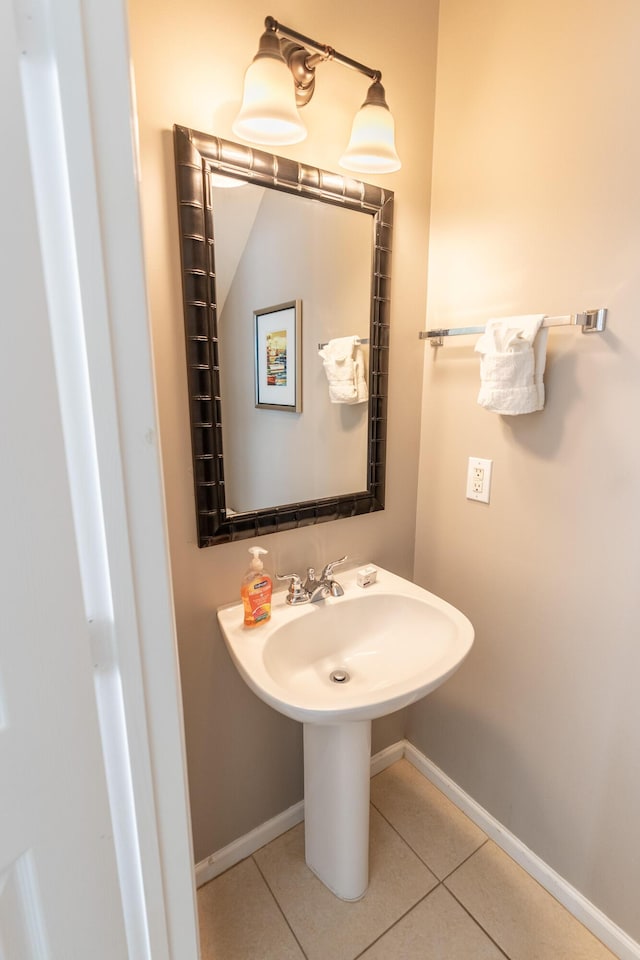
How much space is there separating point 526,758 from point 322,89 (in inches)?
77.2

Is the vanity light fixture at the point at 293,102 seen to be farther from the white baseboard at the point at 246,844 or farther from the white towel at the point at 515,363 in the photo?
the white baseboard at the point at 246,844

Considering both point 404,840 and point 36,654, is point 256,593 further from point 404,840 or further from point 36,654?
point 404,840

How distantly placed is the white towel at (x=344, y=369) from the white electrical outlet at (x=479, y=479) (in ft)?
1.34

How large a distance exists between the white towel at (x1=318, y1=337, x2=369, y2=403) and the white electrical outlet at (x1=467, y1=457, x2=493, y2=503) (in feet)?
1.34

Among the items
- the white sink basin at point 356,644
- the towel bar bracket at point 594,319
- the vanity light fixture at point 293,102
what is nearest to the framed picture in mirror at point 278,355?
the vanity light fixture at point 293,102

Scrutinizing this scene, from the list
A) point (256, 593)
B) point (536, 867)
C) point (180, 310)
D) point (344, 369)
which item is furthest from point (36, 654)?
point (536, 867)

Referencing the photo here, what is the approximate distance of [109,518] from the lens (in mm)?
580

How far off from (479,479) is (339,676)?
72 cm

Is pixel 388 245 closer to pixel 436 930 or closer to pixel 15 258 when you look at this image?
pixel 15 258

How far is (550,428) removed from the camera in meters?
1.21

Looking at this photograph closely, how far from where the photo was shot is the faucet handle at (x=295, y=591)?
1.29 metres

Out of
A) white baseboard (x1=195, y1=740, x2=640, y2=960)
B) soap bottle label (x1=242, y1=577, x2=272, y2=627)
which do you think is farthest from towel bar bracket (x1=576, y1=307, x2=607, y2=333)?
white baseboard (x1=195, y1=740, x2=640, y2=960)

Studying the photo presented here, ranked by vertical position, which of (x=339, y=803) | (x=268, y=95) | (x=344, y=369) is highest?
(x=268, y=95)

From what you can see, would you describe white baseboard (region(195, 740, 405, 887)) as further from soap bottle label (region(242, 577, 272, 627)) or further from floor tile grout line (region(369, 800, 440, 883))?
soap bottle label (region(242, 577, 272, 627))
